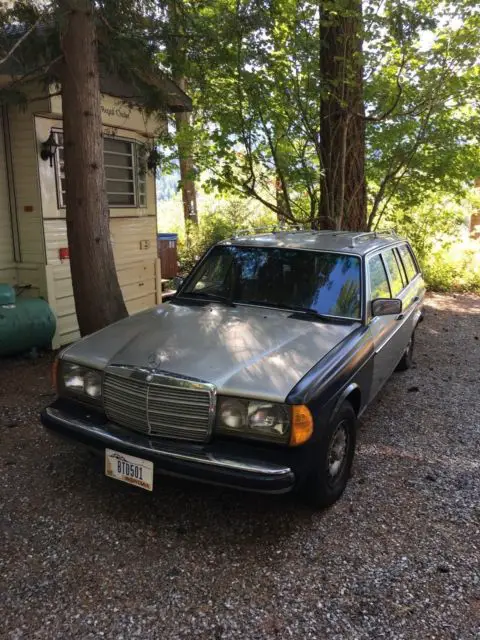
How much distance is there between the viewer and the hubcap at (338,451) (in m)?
3.31

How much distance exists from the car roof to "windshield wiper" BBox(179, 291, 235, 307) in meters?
0.56

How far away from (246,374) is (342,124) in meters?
6.24

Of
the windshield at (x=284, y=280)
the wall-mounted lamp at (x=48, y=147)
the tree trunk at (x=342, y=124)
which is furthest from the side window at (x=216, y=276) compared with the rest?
the tree trunk at (x=342, y=124)

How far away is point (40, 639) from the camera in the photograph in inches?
91.0

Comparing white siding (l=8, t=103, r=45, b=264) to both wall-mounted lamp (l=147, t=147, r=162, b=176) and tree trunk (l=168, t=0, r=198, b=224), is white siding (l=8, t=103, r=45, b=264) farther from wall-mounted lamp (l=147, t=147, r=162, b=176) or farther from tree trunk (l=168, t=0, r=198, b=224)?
wall-mounted lamp (l=147, t=147, r=162, b=176)

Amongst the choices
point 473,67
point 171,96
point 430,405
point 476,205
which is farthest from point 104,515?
point 476,205

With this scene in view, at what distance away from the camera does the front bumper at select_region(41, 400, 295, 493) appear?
2.72m

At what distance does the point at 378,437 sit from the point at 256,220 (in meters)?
12.9

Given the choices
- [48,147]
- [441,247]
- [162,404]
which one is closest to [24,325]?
[48,147]

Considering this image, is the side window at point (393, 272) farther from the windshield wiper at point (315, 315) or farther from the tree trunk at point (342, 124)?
the tree trunk at point (342, 124)

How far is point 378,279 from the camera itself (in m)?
4.52

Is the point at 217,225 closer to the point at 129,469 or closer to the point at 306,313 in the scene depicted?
the point at 306,313

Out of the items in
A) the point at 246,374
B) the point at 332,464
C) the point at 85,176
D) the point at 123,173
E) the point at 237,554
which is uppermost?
the point at 123,173

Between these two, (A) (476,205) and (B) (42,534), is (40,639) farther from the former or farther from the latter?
(A) (476,205)
